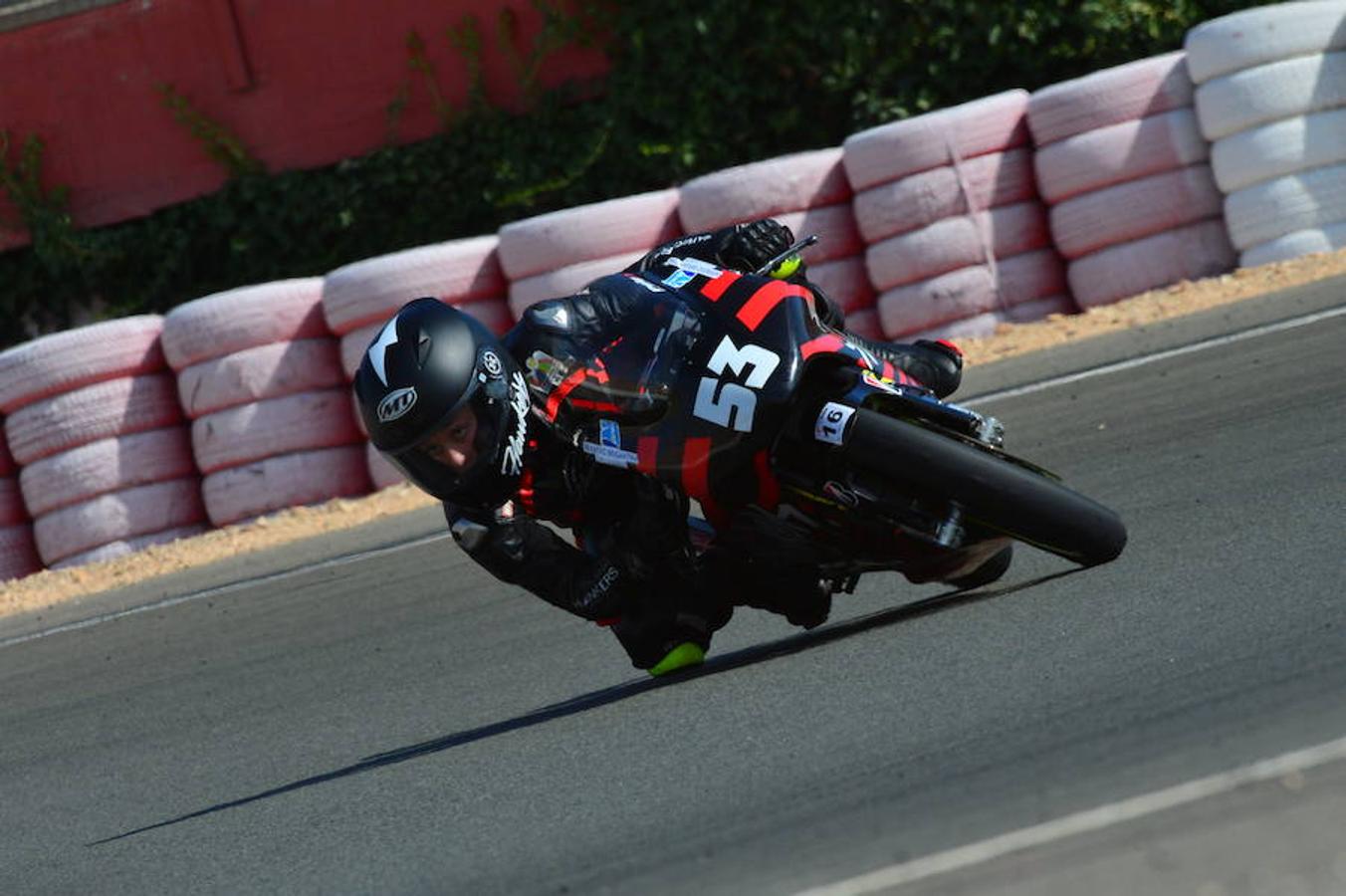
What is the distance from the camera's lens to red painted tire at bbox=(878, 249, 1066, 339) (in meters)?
11.1

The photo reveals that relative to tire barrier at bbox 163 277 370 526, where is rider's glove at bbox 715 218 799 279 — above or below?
above

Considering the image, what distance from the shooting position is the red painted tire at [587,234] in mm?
11031

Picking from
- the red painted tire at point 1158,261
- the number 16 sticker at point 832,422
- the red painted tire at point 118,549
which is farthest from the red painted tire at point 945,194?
the number 16 sticker at point 832,422

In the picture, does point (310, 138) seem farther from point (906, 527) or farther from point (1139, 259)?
point (906, 527)

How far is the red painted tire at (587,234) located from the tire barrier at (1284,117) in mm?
3028

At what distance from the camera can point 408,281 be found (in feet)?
36.6

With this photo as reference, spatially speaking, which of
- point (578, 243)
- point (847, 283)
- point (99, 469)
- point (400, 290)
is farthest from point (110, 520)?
point (847, 283)

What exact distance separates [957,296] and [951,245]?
0.29 m

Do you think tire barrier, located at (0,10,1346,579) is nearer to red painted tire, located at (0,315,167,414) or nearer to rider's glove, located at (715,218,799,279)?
red painted tire, located at (0,315,167,414)

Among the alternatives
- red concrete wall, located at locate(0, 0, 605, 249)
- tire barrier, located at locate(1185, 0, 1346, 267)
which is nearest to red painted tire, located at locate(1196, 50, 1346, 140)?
tire barrier, located at locate(1185, 0, 1346, 267)

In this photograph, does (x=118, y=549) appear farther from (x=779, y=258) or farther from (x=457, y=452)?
(x=779, y=258)

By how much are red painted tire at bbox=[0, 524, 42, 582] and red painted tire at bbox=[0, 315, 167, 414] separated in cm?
Answer: 70

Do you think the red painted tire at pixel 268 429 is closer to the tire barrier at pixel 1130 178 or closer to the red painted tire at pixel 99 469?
the red painted tire at pixel 99 469

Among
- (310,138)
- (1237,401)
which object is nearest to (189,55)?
(310,138)
